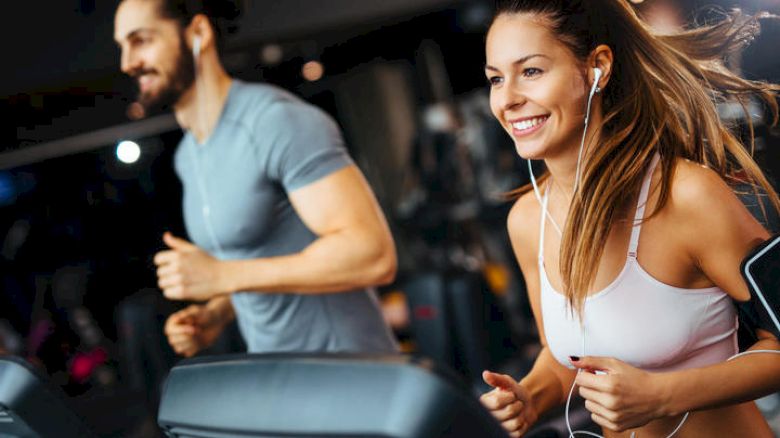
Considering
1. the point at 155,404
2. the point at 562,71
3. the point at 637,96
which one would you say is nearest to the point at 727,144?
the point at 637,96

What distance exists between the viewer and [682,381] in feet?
4.42

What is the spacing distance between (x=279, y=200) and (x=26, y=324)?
1.40 m

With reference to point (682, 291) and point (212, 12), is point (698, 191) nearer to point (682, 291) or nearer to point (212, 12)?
point (682, 291)

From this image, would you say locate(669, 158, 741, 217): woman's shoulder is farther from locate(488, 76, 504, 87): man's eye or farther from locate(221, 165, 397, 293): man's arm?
locate(221, 165, 397, 293): man's arm

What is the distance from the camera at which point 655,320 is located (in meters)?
1.45

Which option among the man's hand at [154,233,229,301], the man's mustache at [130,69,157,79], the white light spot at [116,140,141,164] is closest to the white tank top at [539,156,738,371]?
the man's hand at [154,233,229,301]

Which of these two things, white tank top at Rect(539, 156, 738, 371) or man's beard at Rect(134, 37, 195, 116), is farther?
man's beard at Rect(134, 37, 195, 116)

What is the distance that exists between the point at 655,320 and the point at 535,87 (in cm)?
44

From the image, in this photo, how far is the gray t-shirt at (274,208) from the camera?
2080 millimetres

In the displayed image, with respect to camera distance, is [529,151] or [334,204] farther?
[334,204]

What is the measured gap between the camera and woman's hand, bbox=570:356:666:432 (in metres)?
1.29

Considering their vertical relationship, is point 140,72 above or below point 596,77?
above

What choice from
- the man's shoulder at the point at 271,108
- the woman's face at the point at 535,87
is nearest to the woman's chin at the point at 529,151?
the woman's face at the point at 535,87

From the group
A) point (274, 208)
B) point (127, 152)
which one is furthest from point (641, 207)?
point (127, 152)
